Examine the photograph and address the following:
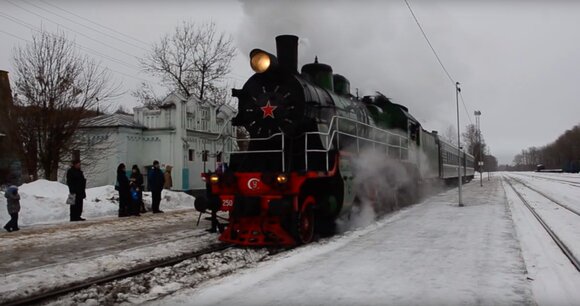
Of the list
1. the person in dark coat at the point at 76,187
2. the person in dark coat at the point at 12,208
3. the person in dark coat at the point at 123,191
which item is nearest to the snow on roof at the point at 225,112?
the person in dark coat at the point at 123,191

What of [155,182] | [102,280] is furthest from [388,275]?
[155,182]

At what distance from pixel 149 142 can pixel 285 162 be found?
14565mm

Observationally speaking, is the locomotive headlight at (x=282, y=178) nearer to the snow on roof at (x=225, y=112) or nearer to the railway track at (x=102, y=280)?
the railway track at (x=102, y=280)

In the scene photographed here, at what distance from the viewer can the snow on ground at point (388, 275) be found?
508 centimetres

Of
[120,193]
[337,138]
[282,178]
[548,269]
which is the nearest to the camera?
[548,269]

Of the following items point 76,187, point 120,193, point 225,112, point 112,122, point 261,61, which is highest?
point 225,112

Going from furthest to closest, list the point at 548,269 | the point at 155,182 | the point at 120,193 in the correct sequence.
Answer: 1. the point at 155,182
2. the point at 120,193
3. the point at 548,269

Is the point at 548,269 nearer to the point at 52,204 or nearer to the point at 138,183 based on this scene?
the point at 138,183

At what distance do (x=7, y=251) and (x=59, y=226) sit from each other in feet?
10.6

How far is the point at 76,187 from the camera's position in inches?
481

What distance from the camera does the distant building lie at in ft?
67.7

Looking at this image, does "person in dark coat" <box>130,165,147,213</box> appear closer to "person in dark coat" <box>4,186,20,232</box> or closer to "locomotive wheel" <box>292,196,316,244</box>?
"person in dark coat" <box>4,186,20,232</box>

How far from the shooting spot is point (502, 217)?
1267 cm

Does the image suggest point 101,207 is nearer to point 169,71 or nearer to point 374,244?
point 374,244
